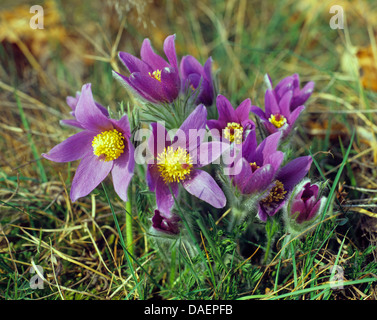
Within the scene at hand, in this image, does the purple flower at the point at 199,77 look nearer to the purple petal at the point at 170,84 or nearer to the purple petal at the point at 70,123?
the purple petal at the point at 170,84

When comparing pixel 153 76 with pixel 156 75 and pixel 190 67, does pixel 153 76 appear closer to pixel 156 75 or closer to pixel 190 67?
pixel 156 75

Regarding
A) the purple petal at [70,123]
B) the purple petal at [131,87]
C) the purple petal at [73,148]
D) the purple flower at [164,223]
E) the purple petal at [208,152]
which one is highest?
the purple petal at [131,87]

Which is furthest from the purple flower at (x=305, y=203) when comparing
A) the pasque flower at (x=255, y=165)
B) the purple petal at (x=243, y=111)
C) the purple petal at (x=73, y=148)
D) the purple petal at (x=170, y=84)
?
the purple petal at (x=73, y=148)

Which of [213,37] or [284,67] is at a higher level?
[213,37]

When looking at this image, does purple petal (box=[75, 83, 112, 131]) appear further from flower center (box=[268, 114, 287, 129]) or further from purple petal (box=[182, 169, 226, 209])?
flower center (box=[268, 114, 287, 129])

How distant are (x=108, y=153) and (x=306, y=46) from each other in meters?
2.41

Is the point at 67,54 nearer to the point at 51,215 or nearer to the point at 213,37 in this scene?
the point at 213,37

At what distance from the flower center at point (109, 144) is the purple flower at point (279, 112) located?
0.60 meters

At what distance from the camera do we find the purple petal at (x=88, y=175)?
1.53 m

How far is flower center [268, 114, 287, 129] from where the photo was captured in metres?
1.73

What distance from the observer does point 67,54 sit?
11.1 ft

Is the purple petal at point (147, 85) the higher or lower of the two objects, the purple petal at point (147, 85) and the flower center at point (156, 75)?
the lower

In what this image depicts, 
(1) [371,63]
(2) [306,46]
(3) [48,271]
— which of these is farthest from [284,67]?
(3) [48,271]
